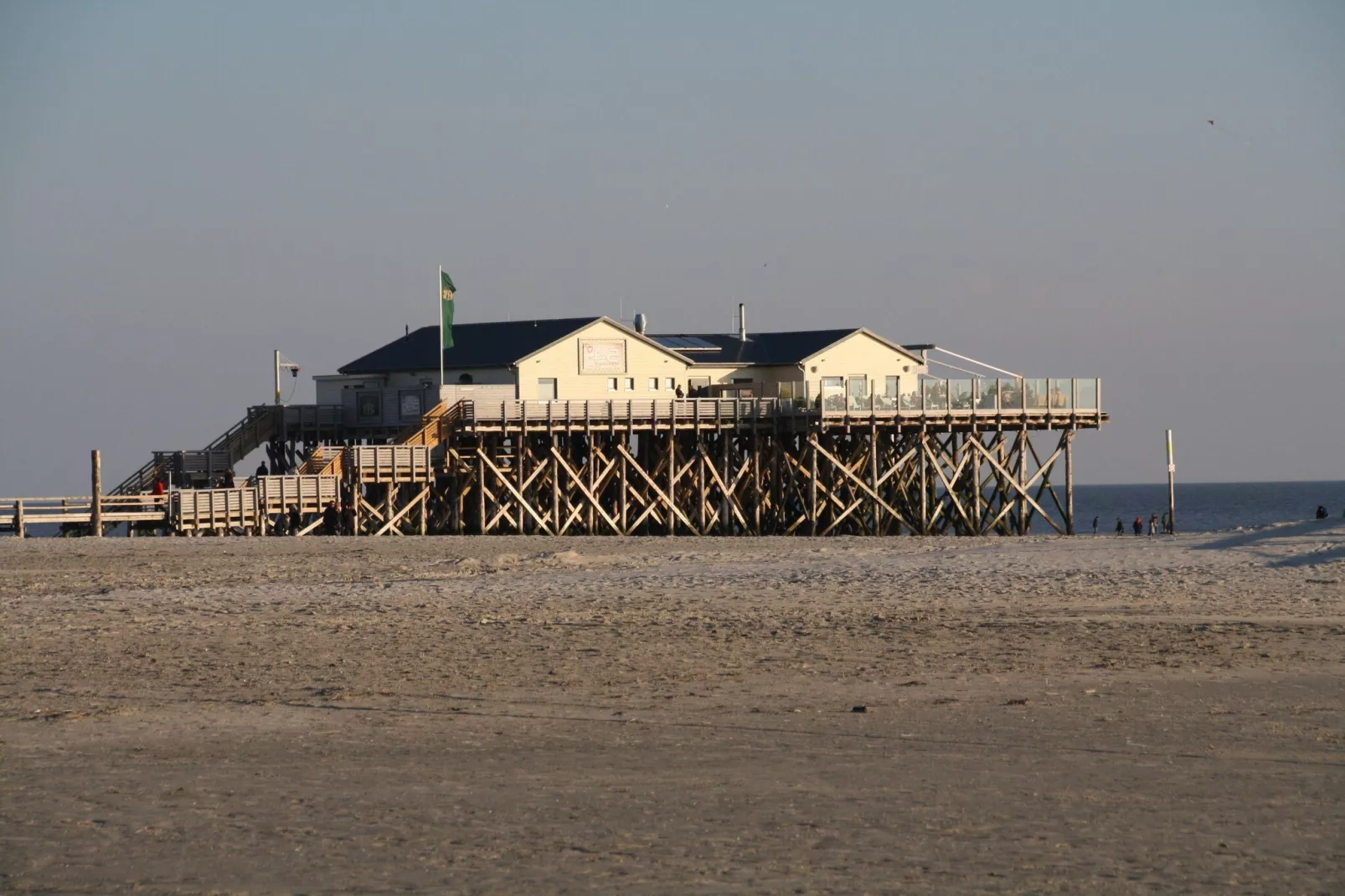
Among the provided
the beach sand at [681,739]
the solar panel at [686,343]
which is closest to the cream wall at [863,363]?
the solar panel at [686,343]

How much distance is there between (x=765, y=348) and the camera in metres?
57.6

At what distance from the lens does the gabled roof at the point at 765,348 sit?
55.9 meters

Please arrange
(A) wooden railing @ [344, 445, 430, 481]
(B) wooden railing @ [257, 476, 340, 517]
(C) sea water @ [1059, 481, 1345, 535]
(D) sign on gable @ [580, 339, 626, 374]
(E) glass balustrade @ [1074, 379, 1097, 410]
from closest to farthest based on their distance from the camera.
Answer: (B) wooden railing @ [257, 476, 340, 517] < (A) wooden railing @ [344, 445, 430, 481] < (D) sign on gable @ [580, 339, 626, 374] < (E) glass balustrade @ [1074, 379, 1097, 410] < (C) sea water @ [1059, 481, 1345, 535]

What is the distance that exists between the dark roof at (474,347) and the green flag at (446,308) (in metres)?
1.27

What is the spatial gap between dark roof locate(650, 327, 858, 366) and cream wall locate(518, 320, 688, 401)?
151 centimetres

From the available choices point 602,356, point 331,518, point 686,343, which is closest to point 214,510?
point 331,518

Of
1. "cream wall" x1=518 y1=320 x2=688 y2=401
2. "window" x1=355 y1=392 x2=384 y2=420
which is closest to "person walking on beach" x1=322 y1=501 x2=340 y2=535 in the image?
"cream wall" x1=518 y1=320 x2=688 y2=401

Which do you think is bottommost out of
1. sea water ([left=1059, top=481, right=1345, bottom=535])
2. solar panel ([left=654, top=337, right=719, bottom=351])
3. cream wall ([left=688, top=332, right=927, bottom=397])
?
sea water ([left=1059, top=481, right=1345, bottom=535])

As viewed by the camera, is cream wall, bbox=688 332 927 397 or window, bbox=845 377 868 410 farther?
cream wall, bbox=688 332 927 397

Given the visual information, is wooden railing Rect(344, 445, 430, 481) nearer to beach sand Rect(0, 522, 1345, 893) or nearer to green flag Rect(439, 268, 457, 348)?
green flag Rect(439, 268, 457, 348)

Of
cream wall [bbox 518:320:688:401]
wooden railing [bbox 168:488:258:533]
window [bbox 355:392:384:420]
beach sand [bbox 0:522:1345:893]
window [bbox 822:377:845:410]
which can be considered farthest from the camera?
window [bbox 355:392:384:420]

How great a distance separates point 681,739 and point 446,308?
38.5 metres

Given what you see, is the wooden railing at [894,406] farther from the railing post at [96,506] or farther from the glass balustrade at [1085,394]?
the railing post at [96,506]

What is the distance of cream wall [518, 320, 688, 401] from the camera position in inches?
2030
